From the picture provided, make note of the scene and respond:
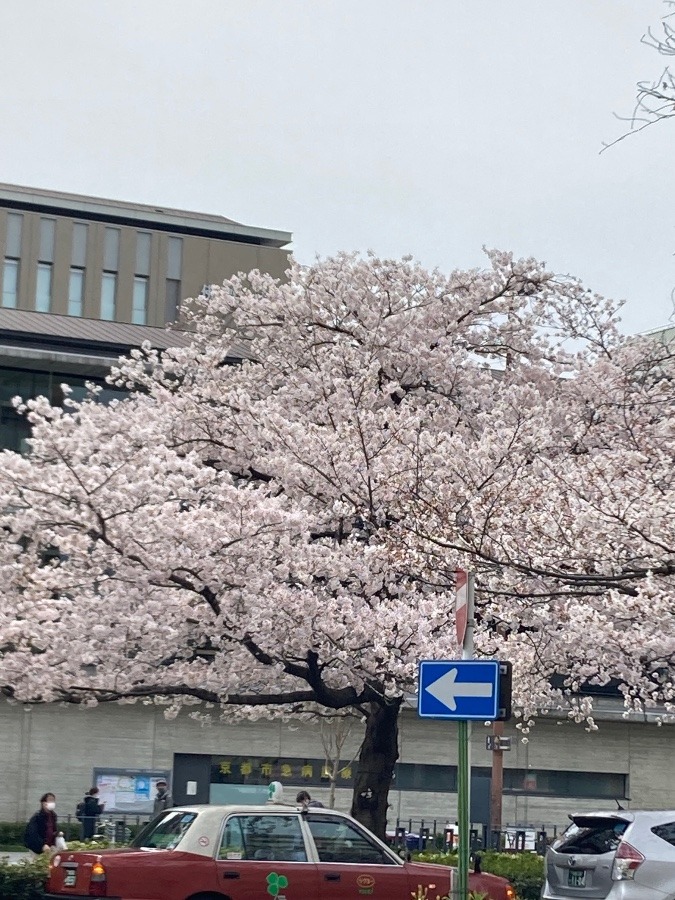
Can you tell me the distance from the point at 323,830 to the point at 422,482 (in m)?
3.92

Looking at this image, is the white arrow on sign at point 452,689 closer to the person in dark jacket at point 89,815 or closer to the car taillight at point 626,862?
the car taillight at point 626,862

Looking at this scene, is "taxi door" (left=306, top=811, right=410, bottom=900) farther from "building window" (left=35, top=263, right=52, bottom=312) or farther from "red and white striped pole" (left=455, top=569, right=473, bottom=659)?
"building window" (left=35, top=263, right=52, bottom=312)

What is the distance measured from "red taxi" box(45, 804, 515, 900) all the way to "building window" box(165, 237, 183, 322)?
4762 cm

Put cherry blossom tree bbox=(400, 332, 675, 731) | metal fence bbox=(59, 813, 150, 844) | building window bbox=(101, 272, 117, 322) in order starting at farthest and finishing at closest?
1. building window bbox=(101, 272, 117, 322)
2. metal fence bbox=(59, 813, 150, 844)
3. cherry blossom tree bbox=(400, 332, 675, 731)

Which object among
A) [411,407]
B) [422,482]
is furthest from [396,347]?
[422,482]

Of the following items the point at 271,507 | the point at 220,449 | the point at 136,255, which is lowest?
the point at 271,507

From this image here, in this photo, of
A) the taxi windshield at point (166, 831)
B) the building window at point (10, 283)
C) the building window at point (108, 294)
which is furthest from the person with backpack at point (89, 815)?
the building window at point (108, 294)

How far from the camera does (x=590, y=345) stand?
2308 centimetres

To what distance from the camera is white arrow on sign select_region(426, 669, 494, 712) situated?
10617 mm

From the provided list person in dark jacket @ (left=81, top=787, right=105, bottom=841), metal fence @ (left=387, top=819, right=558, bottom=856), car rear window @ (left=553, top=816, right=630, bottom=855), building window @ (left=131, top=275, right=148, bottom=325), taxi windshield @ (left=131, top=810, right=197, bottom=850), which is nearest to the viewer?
car rear window @ (left=553, top=816, right=630, bottom=855)

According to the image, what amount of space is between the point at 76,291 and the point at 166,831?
48.5 meters

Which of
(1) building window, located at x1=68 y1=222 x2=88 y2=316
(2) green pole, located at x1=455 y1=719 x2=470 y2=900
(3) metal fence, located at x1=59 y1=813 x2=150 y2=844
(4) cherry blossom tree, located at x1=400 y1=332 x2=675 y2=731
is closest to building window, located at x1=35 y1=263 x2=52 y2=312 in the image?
(1) building window, located at x1=68 y1=222 x2=88 y2=316

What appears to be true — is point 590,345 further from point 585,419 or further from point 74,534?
point 74,534

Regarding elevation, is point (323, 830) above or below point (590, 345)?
below
